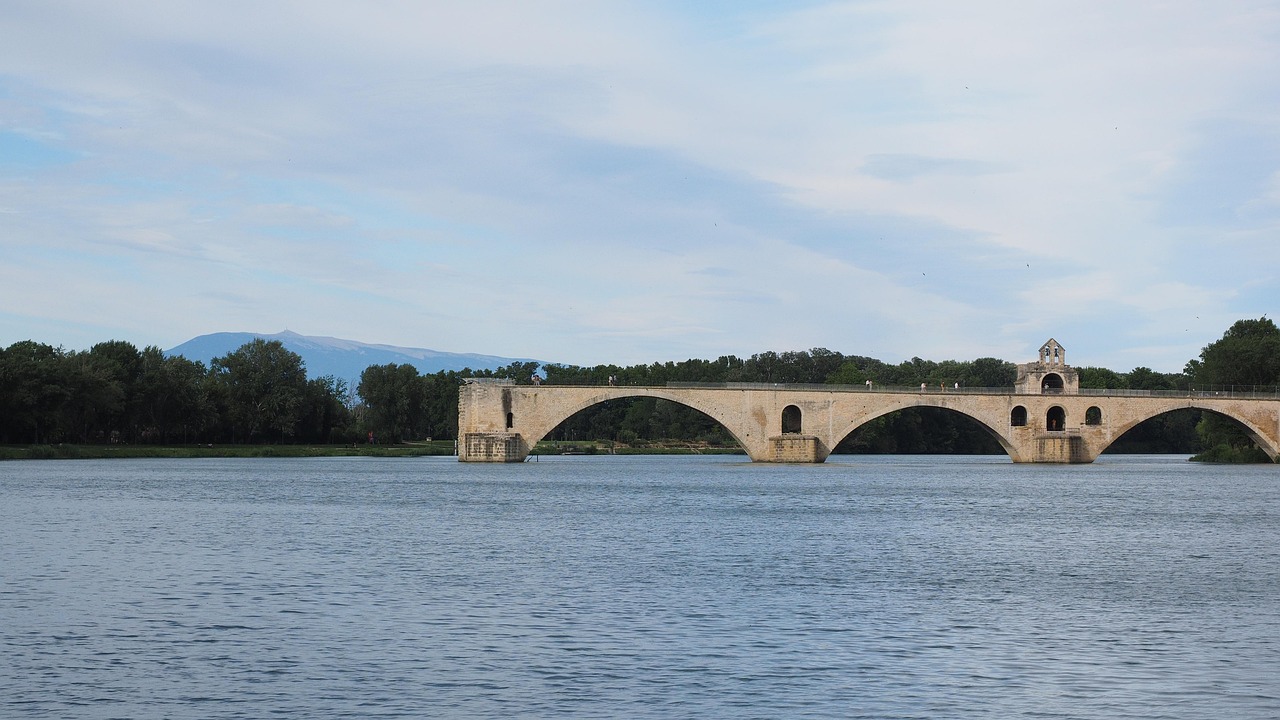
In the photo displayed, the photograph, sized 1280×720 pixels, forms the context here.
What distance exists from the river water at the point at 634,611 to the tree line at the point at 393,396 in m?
37.6

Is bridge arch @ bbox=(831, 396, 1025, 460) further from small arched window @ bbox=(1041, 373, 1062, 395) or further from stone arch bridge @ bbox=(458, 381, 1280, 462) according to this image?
small arched window @ bbox=(1041, 373, 1062, 395)

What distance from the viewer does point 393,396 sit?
103938mm

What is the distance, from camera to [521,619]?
19.2 m

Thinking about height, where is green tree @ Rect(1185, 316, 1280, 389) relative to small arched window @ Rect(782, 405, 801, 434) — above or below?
above

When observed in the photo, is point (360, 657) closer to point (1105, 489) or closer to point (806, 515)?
point (806, 515)

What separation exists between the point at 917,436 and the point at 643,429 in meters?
26.2

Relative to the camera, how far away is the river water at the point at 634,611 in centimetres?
1427

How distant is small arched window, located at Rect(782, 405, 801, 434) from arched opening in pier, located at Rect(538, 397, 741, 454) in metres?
35.8

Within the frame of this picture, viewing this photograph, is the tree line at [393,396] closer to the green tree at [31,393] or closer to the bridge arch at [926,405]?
the green tree at [31,393]

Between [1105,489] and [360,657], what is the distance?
46.0 m

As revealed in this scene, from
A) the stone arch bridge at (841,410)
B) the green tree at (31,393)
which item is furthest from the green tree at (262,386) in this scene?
the stone arch bridge at (841,410)

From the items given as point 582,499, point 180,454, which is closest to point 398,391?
point 180,454

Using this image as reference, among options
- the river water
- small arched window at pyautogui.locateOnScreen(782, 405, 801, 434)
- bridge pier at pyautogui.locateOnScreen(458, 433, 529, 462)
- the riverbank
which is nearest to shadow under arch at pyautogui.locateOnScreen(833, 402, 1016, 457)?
the riverbank

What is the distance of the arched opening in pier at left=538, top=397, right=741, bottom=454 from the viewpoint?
399 ft
